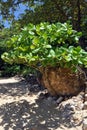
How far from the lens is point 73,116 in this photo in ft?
21.1

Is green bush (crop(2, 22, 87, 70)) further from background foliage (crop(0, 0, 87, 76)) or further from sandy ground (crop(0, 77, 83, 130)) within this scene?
background foliage (crop(0, 0, 87, 76))

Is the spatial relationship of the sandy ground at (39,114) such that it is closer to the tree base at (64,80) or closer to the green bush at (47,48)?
the tree base at (64,80)

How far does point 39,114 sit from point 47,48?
5.12ft

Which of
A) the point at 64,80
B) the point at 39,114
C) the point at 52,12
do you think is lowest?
the point at 39,114

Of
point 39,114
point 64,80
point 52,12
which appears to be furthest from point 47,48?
point 52,12

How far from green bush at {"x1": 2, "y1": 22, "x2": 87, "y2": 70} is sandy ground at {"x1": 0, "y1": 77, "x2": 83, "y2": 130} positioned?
0.97 metres

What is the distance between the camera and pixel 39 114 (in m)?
6.90

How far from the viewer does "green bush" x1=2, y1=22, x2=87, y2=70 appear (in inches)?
256

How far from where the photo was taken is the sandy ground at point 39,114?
243 inches

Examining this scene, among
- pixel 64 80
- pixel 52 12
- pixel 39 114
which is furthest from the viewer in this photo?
pixel 52 12

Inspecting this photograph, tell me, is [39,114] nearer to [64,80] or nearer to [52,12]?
[64,80]

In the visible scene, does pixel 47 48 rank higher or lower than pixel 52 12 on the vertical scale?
lower

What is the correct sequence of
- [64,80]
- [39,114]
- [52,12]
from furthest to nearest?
[52,12], [64,80], [39,114]

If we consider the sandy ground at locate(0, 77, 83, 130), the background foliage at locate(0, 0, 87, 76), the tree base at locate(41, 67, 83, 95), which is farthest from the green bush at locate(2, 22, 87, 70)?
the background foliage at locate(0, 0, 87, 76)
